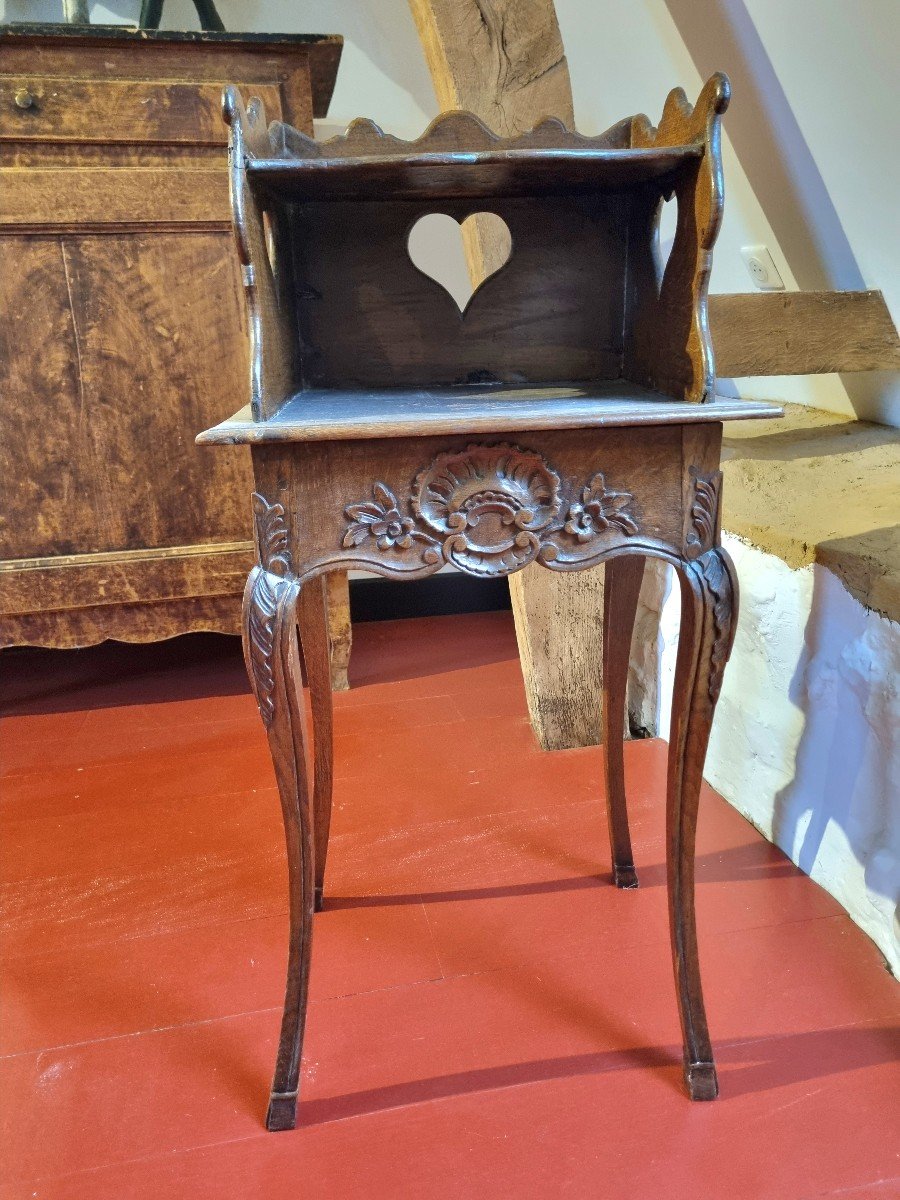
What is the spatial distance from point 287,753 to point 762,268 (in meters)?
1.65

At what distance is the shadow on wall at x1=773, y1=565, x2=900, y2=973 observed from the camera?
1280 mm

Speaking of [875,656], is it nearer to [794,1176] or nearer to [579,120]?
[794,1176]

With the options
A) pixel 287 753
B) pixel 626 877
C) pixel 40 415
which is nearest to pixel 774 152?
pixel 626 877

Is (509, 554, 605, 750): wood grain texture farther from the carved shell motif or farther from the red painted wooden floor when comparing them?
the carved shell motif

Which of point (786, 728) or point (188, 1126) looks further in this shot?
point (786, 728)

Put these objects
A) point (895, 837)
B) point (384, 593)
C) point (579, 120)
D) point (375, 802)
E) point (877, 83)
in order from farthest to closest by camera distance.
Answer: point (384, 593), point (579, 120), point (375, 802), point (877, 83), point (895, 837)

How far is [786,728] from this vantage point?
1527mm

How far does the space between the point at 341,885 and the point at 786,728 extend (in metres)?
0.79

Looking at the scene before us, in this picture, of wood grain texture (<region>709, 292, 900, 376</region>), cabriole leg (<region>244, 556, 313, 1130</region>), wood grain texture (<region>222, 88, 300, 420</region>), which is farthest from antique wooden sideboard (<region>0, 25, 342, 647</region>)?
cabriole leg (<region>244, 556, 313, 1130</region>)

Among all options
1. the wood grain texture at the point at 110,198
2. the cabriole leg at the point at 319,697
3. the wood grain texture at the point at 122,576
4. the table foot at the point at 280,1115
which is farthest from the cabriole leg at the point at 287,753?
the wood grain texture at the point at 110,198

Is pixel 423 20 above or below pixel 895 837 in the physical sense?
above

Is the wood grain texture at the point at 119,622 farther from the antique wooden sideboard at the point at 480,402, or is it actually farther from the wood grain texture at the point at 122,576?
the antique wooden sideboard at the point at 480,402

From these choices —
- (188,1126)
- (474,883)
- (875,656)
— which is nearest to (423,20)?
(875,656)

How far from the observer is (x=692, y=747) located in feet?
3.62
